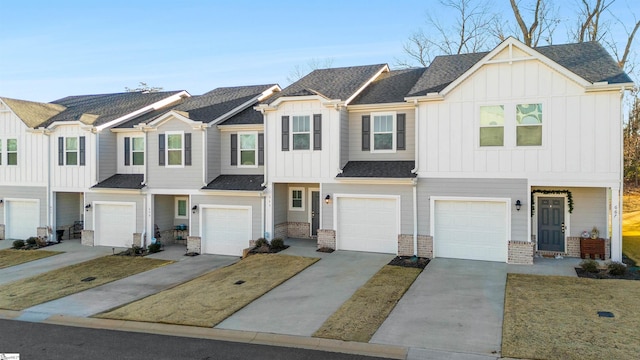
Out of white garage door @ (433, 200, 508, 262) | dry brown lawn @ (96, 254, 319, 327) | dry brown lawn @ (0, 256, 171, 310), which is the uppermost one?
white garage door @ (433, 200, 508, 262)

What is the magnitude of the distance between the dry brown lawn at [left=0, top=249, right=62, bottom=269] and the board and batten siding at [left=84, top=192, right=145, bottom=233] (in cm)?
202

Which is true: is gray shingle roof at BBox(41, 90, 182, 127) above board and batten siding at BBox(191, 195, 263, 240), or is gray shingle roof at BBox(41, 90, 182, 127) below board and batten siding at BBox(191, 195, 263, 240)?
above

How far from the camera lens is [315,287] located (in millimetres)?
12906

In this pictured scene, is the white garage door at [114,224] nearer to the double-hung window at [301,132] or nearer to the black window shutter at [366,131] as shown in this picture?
the double-hung window at [301,132]

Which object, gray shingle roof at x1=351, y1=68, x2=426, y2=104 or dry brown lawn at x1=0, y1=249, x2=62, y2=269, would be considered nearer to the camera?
gray shingle roof at x1=351, y1=68, x2=426, y2=104

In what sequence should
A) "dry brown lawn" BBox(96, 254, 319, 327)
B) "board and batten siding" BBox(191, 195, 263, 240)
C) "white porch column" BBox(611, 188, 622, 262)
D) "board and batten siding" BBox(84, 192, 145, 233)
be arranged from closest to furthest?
"dry brown lawn" BBox(96, 254, 319, 327), "white porch column" BBox(611, 188, 622, 262), "board and batten siding" BBox(191, 195, 263, 240), "board and batten siding" BBox(84, 192, 145, 233)

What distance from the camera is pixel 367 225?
17.0 meters

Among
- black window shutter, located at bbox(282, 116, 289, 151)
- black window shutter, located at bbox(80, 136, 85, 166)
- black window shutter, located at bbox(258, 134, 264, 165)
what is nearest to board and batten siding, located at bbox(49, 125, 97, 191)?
black window shutter, located at bbox(80, 136, 85, 166)

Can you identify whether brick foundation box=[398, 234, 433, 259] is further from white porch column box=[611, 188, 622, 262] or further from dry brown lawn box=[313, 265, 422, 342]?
white porch column box=[611, 188, 622, 262]

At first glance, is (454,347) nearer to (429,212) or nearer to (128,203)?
(429,212)

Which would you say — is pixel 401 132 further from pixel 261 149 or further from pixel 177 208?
pixel 177 208

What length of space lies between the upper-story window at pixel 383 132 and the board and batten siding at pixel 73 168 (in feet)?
43.5

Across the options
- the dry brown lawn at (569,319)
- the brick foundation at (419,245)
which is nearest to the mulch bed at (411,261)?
the brick foundation at (419,245)

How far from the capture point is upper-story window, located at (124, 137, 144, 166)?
2175cm
